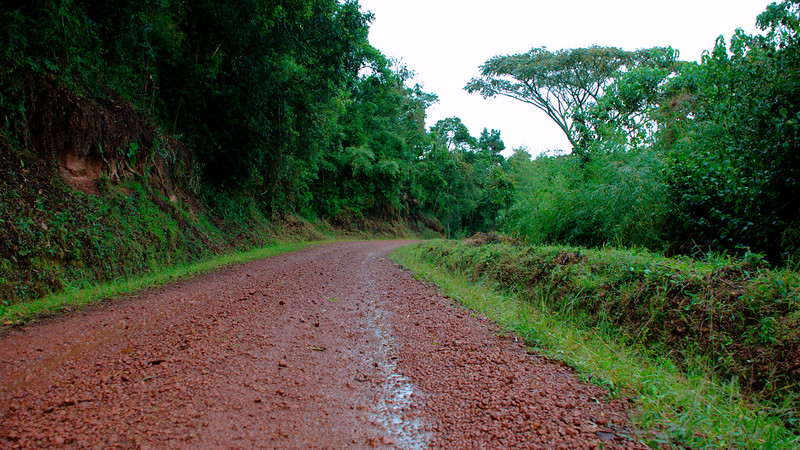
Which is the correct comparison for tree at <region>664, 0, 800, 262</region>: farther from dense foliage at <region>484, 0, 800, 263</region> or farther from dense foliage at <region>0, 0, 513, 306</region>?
dense foliage at <region>0, 0, 513, 306</region>

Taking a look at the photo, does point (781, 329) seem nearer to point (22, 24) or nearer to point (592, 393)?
point (592, 393)

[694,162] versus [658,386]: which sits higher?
[694,162]

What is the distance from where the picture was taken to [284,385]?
2.79 metres

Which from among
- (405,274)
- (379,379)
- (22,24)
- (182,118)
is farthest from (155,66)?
(379,379)

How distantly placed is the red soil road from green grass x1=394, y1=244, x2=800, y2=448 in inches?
7.9

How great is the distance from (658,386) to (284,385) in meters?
2.81

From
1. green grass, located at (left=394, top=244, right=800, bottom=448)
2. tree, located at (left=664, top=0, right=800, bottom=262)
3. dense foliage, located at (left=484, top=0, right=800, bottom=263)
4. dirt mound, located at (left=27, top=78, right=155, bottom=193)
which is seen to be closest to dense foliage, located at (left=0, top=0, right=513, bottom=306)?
dirt mound, located at (left=27, top=78, right=155, bottom=193)

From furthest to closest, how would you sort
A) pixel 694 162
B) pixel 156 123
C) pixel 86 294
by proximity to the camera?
pixel 156 123, pixel 694 162, pixel 86 294

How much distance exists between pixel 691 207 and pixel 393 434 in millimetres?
7270

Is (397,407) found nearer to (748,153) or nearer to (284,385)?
(284,385)

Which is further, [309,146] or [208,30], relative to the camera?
[309,146]

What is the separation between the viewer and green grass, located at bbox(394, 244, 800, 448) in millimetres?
2150

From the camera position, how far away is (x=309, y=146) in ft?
59.4

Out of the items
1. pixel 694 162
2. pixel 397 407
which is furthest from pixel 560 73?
pixel 397 407
